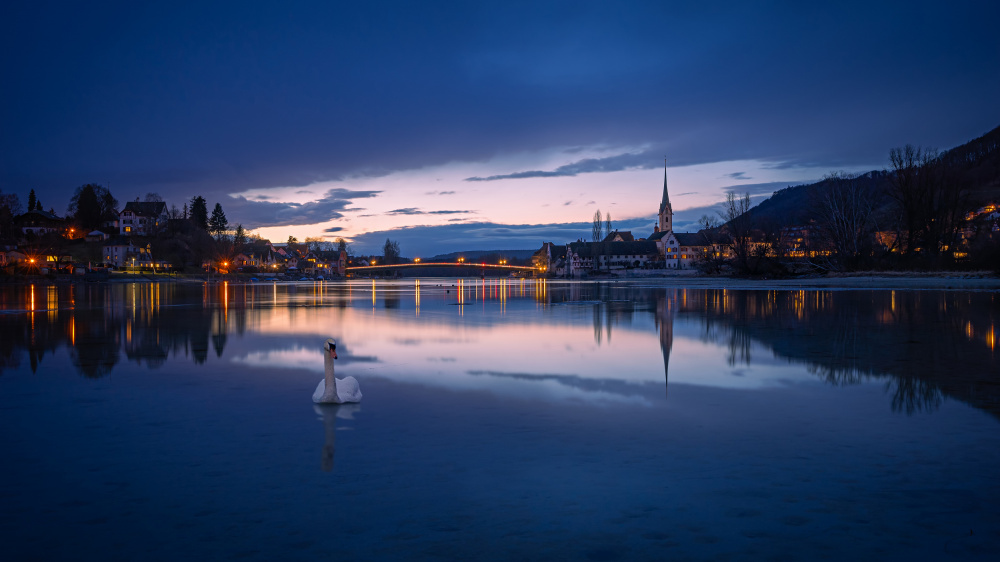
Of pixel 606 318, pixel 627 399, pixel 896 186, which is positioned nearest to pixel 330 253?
pixel 896 186

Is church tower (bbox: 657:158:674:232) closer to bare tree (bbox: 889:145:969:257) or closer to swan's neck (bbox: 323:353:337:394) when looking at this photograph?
bare tree (bbox: 889:145:969:257)

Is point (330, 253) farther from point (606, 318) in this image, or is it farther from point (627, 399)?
point (627, 399)

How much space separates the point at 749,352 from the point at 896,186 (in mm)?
61907

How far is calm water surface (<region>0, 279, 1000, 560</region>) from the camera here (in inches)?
154

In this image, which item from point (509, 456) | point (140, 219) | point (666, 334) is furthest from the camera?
point (140, 219)

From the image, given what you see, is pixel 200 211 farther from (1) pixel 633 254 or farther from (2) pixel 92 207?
Result: (1) pixel 633 254

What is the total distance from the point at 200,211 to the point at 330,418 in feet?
432

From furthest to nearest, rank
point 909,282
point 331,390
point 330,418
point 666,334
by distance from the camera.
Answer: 1. point 909,282
2. point 666,334
3. point 331,390
4. point 330,418

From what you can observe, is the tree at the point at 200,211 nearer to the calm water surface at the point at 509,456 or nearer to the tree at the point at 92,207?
the tree at the point at 92,207

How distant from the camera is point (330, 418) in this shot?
7.15 m

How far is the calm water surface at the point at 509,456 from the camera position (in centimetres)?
390

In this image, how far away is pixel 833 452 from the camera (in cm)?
566

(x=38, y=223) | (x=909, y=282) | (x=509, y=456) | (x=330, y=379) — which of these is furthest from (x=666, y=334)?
(x=38, y=223)

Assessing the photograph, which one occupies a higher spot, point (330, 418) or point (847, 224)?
point (847, 224)
